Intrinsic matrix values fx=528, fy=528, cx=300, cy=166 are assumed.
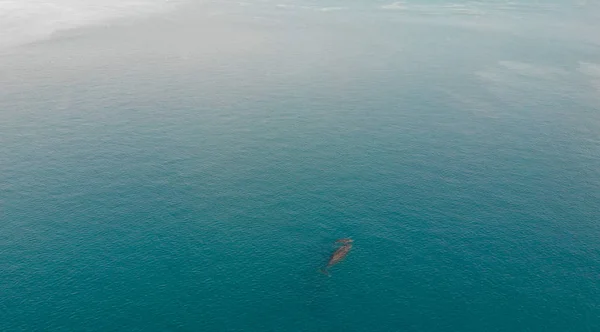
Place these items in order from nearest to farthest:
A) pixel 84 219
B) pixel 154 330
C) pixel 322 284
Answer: pixel 154 330 → pixel 322 284 → pixel 84 219

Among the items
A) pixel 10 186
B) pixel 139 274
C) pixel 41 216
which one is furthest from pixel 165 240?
pixel 10 186

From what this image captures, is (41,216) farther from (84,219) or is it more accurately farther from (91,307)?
(91,307)

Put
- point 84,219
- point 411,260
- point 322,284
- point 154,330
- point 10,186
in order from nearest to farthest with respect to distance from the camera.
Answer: point 154,330 → point 322,284 → point 411,260 → point 84,219 → point 10,186

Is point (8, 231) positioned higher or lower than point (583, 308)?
higher

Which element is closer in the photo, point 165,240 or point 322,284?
point 322,284

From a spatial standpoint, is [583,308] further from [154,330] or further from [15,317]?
[15,317]

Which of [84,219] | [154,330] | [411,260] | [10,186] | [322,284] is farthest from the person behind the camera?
[10,186]

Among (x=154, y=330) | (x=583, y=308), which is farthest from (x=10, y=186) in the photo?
A: (x=583, y=308)

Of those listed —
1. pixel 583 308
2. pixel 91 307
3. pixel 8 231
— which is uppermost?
pixel 8 231

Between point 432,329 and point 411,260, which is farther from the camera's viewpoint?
point 411,260
